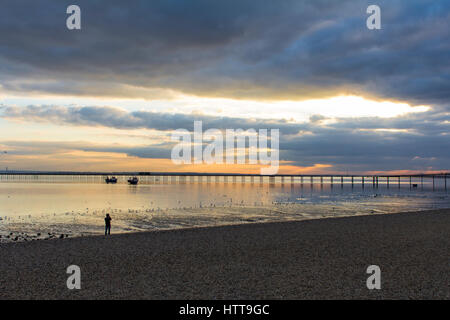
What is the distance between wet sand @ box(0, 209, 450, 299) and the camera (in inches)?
402

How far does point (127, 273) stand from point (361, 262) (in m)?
8.12

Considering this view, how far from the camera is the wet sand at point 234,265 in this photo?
33.5 feet

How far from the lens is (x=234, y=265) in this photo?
13.4 m

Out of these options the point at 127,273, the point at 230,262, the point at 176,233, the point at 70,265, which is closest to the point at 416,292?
the point at 230,262

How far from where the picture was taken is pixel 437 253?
1545 centimetres
